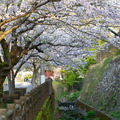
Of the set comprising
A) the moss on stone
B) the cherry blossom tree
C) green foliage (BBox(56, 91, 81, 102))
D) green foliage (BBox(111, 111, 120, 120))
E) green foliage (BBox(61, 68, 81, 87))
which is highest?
the cherry blossom tree

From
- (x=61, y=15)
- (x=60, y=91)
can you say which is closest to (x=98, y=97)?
(x=61, y=15)

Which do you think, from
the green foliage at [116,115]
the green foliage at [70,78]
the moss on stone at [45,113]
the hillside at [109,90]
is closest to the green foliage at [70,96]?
the green foliage at [70,78]

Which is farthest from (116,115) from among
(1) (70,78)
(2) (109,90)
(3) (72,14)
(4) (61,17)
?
(1) (70,78)

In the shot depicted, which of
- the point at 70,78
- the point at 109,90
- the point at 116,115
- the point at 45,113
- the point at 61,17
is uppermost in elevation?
the point at 61,17

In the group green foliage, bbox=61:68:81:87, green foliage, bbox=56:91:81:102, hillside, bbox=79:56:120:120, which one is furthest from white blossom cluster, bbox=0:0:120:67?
green foliage, bbox=61:68:81:87

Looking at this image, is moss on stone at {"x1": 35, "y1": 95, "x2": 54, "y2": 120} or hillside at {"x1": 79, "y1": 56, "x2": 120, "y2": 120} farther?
hillside at {"x1": 79, "y1": 56, "x2": 120, "y2": 120}

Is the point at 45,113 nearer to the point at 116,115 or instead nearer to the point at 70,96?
the point at 116,115

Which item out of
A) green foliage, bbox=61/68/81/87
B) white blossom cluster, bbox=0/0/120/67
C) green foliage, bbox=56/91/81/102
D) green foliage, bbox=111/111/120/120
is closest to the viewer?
white blossom cluster, bbox=0/0/120/67

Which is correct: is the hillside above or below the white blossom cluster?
below

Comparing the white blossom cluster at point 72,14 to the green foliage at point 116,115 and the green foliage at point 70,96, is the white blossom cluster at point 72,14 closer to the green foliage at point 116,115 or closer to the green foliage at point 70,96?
the green foliage at point 116,115

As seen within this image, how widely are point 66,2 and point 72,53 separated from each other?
24.3 feet

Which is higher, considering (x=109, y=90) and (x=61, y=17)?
(x=61, y=17)

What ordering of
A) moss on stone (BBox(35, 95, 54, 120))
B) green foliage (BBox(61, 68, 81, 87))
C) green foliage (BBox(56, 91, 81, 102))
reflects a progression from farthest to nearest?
1. green foliage (BBox(61, 68, 81, 87))
2. green foliage (BBox(56, 91, 81, 102))
3. moss on stone (BBox(35, 95, 54, 120))

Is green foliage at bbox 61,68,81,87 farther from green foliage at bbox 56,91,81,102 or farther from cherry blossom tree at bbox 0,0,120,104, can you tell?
cherry blossom tree at bbox 0,0,120,104
